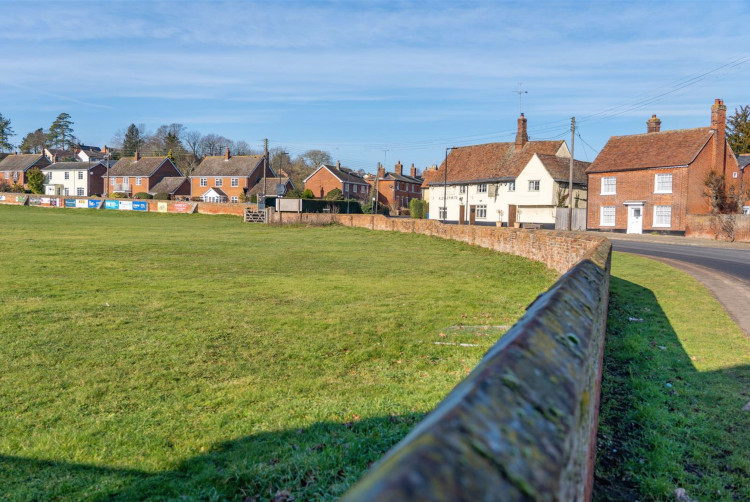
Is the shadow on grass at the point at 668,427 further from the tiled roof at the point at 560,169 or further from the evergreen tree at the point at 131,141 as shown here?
the evergreen tree at the point at 131,141

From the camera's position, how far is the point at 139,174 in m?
94.6

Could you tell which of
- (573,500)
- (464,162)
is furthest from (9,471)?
(464,162)

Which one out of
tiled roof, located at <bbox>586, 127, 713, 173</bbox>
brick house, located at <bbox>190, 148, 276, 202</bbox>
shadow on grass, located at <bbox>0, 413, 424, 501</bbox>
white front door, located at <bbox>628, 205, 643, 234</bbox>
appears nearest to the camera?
shadow on grass, located at <bbox>0, 413, 424, 501</bbox>

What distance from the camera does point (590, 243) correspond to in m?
14.2

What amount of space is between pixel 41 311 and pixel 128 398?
561 cm

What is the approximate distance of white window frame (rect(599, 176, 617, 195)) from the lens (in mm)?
47562

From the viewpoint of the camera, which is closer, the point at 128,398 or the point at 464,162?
the point at 128,398

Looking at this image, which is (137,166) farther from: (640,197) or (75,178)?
(640,197)

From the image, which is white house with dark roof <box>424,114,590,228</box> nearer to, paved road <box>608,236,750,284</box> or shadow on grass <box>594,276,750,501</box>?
paved road <box>608,236,750,284</box>

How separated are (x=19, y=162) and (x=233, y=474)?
12428 centimetres

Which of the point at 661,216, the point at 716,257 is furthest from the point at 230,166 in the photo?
the point at 716,257

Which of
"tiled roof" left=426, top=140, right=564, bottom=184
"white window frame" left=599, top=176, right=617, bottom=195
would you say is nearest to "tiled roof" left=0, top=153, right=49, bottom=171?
"tiled roof" left=426, top=140, right=564, bottom=184

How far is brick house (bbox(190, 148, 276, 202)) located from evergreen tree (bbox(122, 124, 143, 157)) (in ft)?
150

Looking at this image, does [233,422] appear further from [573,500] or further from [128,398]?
[573,500]
